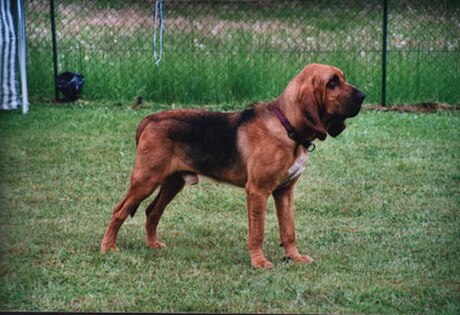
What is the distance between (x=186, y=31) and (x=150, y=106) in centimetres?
189

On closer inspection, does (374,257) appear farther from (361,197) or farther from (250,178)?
(361,197)

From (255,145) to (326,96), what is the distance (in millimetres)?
644

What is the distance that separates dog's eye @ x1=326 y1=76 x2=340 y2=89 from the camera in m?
5.98

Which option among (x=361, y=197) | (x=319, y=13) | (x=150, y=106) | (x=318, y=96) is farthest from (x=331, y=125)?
(x=319, y=13)

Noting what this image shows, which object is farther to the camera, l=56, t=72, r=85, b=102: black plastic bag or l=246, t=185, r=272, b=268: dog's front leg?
l=56, t=72, r=85, b=102: black plastic bag

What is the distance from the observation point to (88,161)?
32.0 ft

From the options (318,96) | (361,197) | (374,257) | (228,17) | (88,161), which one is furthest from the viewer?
(228,17)

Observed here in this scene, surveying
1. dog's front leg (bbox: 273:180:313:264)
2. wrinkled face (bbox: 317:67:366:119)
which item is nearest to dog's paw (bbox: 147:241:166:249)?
dog's front leg (bbox: 273:180:313:264)

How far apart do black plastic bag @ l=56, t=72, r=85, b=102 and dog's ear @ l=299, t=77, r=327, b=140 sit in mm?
7573

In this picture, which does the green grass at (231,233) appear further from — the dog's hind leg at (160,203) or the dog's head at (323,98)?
the dog's head at (323,98)

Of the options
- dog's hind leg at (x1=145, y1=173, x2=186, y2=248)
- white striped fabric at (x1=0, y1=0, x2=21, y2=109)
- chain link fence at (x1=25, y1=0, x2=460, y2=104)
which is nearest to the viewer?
dog's hind leg at (x1=145, y1=173, x2=186, y2=248)

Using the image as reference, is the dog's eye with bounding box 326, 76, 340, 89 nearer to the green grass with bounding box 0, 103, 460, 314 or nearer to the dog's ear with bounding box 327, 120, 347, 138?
the dog's ear with bounding box 327, 120, 347, 138

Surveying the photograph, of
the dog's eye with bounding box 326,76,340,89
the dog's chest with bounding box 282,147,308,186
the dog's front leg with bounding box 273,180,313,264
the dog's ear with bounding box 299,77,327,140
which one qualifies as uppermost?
the dog's eye with bounding box 326,76,340,89

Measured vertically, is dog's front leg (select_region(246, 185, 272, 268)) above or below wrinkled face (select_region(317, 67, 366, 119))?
below
